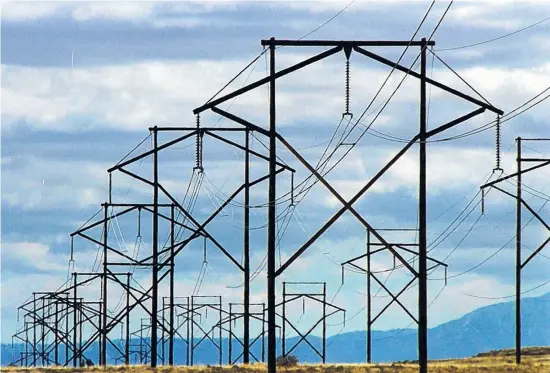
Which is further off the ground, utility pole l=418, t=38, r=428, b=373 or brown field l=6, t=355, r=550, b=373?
utility pole l=418, t=38, r=428, b=373

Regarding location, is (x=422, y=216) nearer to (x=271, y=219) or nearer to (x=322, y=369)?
(x=271, y=219)

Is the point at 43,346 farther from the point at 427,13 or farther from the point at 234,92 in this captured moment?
the point at 427,13

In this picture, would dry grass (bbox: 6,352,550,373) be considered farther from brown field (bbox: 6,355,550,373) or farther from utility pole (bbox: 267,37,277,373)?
utility pole (bbox: 267,37,277,373)

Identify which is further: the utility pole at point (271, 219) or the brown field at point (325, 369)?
the brown field at point (325, 369)

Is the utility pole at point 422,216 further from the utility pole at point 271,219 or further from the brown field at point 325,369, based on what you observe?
the brown field at point 325,369

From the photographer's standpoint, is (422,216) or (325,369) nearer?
(422,216)

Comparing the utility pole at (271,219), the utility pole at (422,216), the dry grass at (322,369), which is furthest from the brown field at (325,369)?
the utility pole at (422,216)

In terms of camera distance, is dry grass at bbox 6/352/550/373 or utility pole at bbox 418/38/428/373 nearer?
utility pole at bbox 418/38/428/373

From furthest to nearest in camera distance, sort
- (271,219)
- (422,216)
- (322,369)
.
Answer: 1. (322,369)
2. (271,219)
3. (422,216)

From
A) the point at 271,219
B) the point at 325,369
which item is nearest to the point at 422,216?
the point at 271,219

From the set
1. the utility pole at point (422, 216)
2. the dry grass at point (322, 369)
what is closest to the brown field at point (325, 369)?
the dry grass at point (322, 369)

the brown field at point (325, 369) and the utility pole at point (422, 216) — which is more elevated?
the utility pole at point (422, 216)

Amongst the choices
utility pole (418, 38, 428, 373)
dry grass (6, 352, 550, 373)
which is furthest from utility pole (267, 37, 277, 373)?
dry grass (6, 352, 550, 373)

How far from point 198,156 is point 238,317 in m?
58.1
